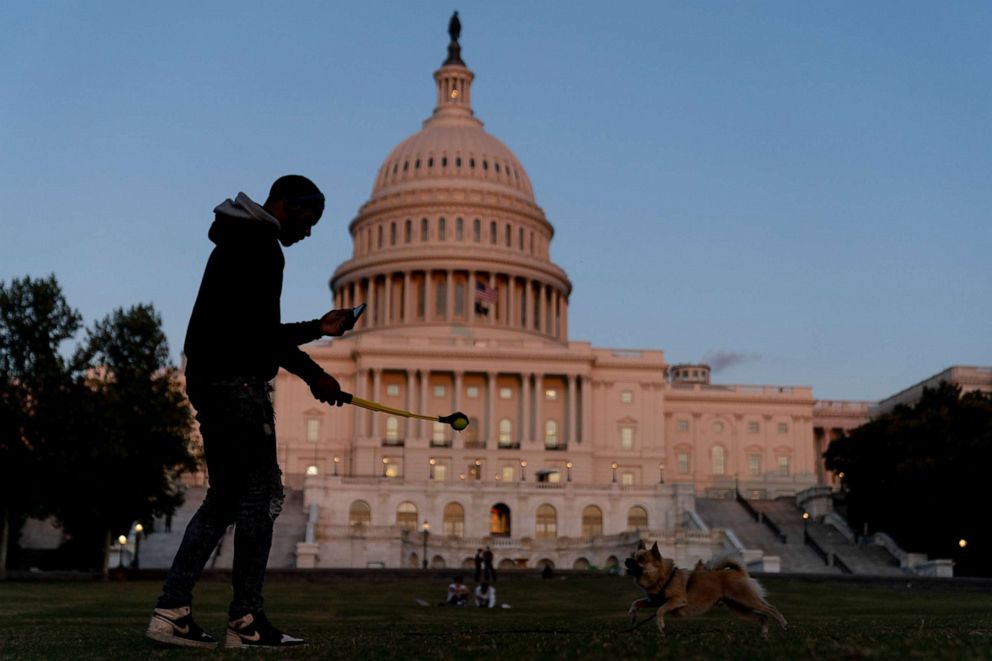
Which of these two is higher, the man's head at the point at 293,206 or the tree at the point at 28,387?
Answer: the tree at the point at 28,387

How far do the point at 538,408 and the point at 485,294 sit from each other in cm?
1393

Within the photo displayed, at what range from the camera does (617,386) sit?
120 metres

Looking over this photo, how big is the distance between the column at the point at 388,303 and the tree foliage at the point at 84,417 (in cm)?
6890

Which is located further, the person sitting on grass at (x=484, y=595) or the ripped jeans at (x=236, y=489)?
the person sitting on grass at (x=484, y=595)

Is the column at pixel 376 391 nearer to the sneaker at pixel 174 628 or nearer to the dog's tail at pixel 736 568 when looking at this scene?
the dog's tail at pixel 736 568

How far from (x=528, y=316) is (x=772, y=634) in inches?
4666

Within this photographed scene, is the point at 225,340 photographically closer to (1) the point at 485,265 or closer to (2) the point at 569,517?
(2) the point at 569,517

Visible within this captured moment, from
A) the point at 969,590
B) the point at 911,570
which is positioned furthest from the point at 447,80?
the point at 969,590

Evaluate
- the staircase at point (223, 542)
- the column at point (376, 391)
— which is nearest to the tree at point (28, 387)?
the staircase at point (223, 542)

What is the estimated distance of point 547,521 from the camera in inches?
3661

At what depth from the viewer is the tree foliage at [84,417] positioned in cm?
5297

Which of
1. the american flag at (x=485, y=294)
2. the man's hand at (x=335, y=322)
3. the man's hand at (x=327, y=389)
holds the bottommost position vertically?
the man's hand at (x=327, y=389)

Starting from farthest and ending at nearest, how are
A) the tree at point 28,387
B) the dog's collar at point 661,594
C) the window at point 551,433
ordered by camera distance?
the window at point 551,433 → the tree at point 28,387 → the dog's collar at point 661,594

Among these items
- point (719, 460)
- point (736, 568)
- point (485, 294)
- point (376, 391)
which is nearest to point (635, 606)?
point (736, 568)
